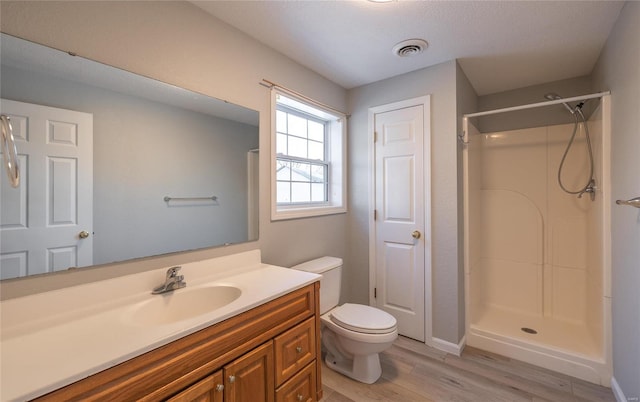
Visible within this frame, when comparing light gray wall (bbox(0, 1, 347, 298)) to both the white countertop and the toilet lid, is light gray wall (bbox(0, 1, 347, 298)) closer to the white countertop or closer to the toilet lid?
the white countertop

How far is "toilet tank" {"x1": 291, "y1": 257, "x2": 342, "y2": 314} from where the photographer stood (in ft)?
6.52

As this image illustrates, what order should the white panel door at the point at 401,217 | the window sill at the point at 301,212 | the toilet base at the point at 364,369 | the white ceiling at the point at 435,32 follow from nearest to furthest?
the white ceiling at the point at 435,32
the toilet base at the point at 364,369
the window sill at the point at 301,212
the white panel door at the point at 401,217

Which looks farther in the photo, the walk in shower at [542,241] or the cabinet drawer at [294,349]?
the walk in shower at [542,241]

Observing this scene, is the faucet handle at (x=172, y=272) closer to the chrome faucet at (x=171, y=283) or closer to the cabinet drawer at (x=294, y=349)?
the chrome faucet at (x=171, y=283)

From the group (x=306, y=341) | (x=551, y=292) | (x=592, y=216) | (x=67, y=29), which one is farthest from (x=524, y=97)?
(x=67, y=29)

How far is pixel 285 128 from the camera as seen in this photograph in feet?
7.30

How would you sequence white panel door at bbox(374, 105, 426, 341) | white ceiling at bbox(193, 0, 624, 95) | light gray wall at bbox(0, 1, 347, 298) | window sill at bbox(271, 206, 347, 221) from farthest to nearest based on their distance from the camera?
white panel door at bbox(374, 105, 426, 341)
window sill at bbox(271, 206, 347, 221)
white ceiling at bbox(193, 0, 624, 95)
light gray wall at bbox(0, 1, 347, 298)

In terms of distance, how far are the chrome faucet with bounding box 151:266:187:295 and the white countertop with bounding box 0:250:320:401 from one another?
0.03 meters

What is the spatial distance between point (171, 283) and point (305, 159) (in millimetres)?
1440

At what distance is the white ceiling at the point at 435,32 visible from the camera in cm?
149

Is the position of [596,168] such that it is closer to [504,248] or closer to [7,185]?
[504,248]

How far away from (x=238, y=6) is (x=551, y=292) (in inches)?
134

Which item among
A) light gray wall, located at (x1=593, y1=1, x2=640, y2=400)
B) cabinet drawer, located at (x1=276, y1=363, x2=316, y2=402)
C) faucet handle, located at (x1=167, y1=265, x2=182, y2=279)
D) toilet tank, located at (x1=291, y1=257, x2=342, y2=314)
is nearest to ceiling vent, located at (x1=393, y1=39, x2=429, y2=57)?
light gray wall, located at (x1=593, y1=1, x2=640, y2=400)

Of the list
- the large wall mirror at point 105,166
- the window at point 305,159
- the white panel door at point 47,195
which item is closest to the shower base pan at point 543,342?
the window at point 305,159
